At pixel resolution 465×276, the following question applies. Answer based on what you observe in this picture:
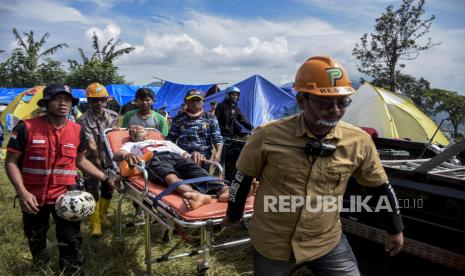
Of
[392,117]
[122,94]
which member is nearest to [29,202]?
[392,117]

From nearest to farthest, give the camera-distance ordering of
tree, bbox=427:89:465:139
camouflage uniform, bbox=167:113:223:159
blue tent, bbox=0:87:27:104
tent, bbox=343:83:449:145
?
1. camouflage uniform, bbox=167:113:223:159
2. tent, bbox=343:83:449:145
3. tree, bbox=427:89:465:139
4. blue tent, bbox=0:87:27:104

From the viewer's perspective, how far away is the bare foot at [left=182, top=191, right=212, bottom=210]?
2889 millimetres

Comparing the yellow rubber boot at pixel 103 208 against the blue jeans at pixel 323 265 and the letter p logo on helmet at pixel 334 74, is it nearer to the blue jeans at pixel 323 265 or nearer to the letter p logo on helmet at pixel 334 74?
the blue jeans at pixel 323 265

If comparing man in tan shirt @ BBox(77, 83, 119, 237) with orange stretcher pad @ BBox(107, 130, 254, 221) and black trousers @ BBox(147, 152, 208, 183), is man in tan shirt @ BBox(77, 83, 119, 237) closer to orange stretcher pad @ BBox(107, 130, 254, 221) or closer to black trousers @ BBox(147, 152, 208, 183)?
black trousers @ BBox(147, 152, 208, 183)

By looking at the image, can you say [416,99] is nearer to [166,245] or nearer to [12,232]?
[166,245]

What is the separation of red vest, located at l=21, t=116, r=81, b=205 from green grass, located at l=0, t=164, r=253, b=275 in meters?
0.49

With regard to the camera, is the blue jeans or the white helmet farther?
the white helmet

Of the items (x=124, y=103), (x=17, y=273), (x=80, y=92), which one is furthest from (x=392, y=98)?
(x=80, y=92)

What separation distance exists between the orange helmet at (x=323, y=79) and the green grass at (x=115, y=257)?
7.72 ft

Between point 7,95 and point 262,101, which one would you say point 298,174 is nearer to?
point 262,101

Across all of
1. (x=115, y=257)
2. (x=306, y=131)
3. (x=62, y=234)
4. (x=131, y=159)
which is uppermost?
(x=306, y=131)

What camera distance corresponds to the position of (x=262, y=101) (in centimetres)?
1270

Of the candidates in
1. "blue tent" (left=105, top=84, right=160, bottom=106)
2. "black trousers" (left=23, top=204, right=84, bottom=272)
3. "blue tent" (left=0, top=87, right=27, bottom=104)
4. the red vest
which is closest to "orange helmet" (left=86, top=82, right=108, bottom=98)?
the red vest

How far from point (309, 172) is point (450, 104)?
15794 mm
